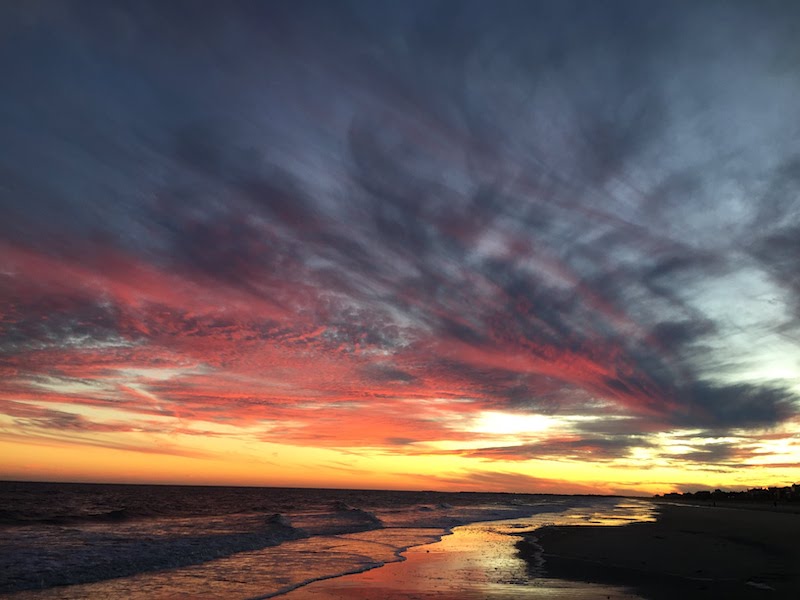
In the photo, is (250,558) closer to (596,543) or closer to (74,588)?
(74,588)

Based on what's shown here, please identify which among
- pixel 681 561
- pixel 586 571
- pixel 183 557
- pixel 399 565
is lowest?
pixel 183 557

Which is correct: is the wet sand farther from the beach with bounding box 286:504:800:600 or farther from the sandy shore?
the sandy shore

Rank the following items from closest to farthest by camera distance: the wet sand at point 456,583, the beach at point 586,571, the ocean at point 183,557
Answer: the wet sand at point 456,583
the beach at point 586,571
the ocean at point 183,557

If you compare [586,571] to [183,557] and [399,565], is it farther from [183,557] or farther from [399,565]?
[183,557]

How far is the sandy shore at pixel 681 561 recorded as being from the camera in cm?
1579

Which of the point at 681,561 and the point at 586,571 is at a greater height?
the point at 681,561

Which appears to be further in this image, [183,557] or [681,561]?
[183,557]

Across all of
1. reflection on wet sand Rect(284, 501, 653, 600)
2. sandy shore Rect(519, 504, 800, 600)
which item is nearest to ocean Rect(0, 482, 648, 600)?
reflection on wet sand Rect(284, 501, 653, 600)

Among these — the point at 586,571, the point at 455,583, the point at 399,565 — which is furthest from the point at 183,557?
the point at 586,571

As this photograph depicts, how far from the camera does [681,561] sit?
71.3 feet

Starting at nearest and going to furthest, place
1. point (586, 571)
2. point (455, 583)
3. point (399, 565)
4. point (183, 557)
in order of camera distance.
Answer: point (455, 583), point (586, 571), point (399, 565), point (183, 557)

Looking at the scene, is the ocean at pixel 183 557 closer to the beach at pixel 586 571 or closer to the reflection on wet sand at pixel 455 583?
the reflection on wet sand at pixel 455 583

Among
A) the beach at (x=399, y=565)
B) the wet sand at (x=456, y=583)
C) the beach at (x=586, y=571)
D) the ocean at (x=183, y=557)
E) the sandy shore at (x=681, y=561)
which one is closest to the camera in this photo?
the wet sand at (x=456, y=583)

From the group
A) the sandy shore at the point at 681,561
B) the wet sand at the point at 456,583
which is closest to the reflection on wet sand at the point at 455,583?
the wet sand at the point at 456,583
